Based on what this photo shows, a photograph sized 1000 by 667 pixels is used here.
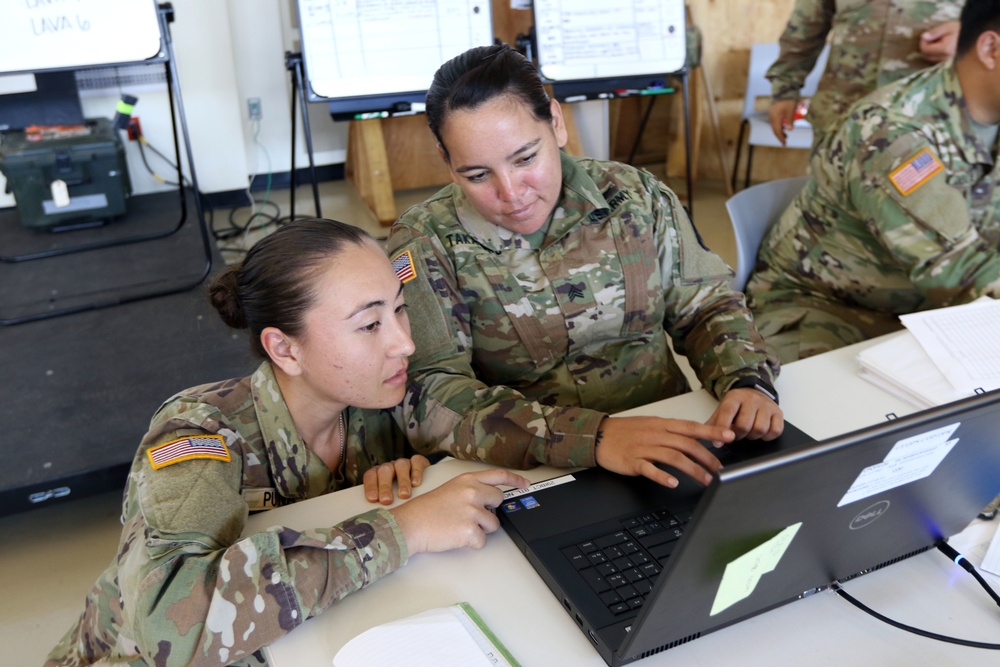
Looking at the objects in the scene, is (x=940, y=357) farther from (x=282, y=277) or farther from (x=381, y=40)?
(x=381, y=40)

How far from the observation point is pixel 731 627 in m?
0.84

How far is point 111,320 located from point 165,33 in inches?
38.3

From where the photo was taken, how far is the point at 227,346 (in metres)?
2.46

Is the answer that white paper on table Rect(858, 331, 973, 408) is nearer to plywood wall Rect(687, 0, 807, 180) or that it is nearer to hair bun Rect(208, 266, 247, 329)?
hair bun Rect(208, 266, 247, 329)

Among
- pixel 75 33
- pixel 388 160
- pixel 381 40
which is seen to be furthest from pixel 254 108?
pixel 75 33

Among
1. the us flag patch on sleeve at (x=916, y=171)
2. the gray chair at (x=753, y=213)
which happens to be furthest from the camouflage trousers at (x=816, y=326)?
the us flag patch on sleeve at (x=916, y=171)

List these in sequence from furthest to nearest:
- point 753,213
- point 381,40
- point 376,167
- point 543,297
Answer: point 376,167 < point 381,40 < point 753,213 < point 543,297

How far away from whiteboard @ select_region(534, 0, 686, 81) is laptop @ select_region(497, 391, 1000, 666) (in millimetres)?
2692

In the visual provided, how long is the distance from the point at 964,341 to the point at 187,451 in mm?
1240

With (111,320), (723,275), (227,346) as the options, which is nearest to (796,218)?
(723,275)

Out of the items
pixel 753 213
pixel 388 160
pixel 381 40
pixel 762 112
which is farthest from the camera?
pixel 388 160

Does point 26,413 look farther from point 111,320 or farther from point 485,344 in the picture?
point 485,344

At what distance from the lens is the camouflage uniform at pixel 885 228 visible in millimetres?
1661

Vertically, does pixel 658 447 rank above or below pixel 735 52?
below
